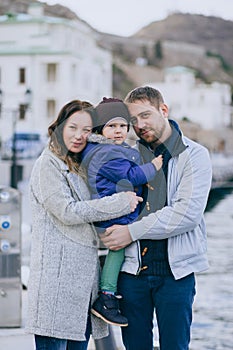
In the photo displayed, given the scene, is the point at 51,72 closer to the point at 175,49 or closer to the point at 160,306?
the point at 160,306

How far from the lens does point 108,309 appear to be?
313cm

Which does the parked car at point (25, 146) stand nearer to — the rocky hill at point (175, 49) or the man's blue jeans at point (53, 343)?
the man's blue jeans at point (53, 343)

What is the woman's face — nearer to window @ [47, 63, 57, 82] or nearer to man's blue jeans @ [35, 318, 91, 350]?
man's blue jeans @ [35, 318, 91, 350]

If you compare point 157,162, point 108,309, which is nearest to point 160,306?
point 108,309

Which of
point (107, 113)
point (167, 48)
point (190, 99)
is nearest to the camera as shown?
point (107, 113)

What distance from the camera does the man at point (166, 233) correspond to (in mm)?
3119

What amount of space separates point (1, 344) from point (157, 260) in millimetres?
1950

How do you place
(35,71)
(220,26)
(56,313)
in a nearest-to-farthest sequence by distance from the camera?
(56,313), (35,71), (220,26)

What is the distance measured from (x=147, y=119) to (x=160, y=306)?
0.76 meters

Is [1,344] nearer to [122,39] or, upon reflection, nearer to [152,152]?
[152,152]

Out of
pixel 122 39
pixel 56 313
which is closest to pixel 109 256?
pixel 56 313

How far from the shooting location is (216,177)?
45.4 m

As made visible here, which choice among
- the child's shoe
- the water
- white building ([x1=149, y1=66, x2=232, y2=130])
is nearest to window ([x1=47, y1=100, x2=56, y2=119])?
the water

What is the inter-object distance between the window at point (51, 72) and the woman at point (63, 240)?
41.3 m
